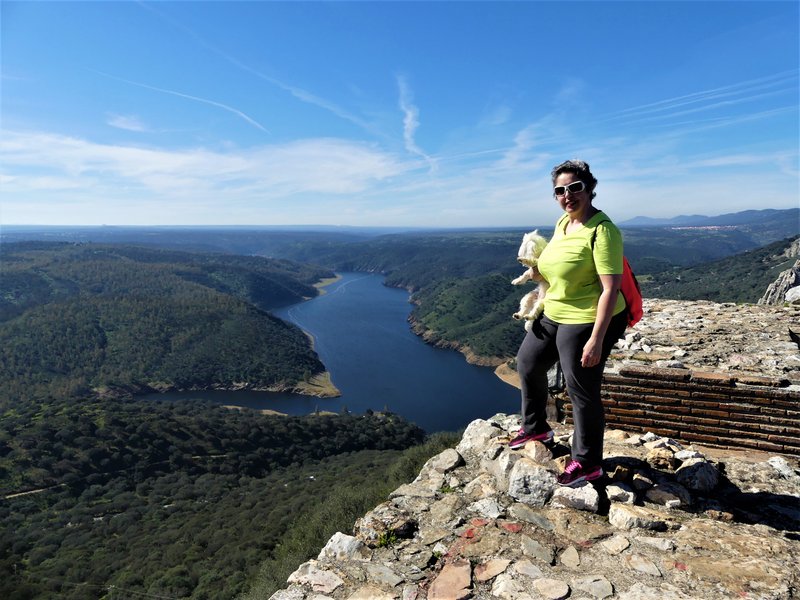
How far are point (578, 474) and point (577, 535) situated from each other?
431mm

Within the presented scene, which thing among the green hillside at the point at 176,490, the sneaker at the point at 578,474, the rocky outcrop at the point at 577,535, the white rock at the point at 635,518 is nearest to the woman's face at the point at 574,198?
the sneaker at the point at 578,474

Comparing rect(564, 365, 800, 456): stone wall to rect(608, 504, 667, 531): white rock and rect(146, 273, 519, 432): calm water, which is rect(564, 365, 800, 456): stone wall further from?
rect(146, 273, 519, 432): calm water

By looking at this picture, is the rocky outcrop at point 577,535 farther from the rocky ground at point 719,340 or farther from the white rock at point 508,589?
the rocky ground at point 719,340

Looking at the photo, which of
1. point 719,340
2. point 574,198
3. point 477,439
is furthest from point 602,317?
point 719,340

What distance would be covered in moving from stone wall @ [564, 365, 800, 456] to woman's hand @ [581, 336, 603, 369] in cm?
244

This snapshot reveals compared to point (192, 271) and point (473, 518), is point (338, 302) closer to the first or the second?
point (192, 271)

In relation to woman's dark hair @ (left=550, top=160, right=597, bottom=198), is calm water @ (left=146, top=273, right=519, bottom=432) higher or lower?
lower

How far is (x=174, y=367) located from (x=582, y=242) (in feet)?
325

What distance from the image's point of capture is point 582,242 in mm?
3117

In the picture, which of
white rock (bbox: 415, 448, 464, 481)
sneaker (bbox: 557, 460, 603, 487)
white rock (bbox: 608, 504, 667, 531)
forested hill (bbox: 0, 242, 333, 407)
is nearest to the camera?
white rock (bbox: 608, 504, 667, 531)

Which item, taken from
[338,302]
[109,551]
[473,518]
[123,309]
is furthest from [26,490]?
[338,302]

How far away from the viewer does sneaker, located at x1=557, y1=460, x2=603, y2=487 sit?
3.46 metres

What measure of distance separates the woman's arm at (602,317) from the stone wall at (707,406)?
246 centimetres

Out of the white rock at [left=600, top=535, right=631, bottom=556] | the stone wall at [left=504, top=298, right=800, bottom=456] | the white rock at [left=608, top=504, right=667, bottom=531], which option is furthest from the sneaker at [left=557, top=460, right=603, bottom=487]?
the stone wall at [left=504, top=298, right=800, bottom=456]
